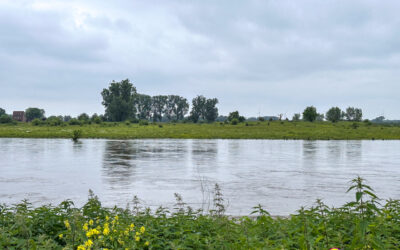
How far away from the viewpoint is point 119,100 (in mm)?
118688

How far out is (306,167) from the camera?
1898 cm

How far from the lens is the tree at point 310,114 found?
98188 mm

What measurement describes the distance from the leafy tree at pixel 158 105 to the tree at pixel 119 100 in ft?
183

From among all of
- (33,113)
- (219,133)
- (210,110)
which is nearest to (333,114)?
(210,110)

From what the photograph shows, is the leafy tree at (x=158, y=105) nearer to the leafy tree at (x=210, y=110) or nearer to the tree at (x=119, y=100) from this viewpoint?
the leafy tree at (x=210, y=110)

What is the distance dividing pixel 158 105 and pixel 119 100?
213 ft

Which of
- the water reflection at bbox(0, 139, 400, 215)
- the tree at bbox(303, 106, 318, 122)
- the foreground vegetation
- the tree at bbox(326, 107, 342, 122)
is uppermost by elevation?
the tree at bbox(326, 107, 342, 122)

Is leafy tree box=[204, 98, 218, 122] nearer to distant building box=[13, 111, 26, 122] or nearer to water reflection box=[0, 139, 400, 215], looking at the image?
distant building box=[13, 111, 26, 122]

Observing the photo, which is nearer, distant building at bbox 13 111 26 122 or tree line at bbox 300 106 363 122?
tree line at bbox 300 106 363 122

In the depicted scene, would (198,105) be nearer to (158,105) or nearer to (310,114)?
(158,105)

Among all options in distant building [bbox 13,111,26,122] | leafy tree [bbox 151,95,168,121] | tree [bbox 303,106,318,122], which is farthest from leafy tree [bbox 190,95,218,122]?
distant building [bbox 13,111,26,122]

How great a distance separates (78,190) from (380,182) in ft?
36.2

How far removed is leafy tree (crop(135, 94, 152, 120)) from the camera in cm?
17375

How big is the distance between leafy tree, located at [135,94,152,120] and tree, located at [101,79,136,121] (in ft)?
155
